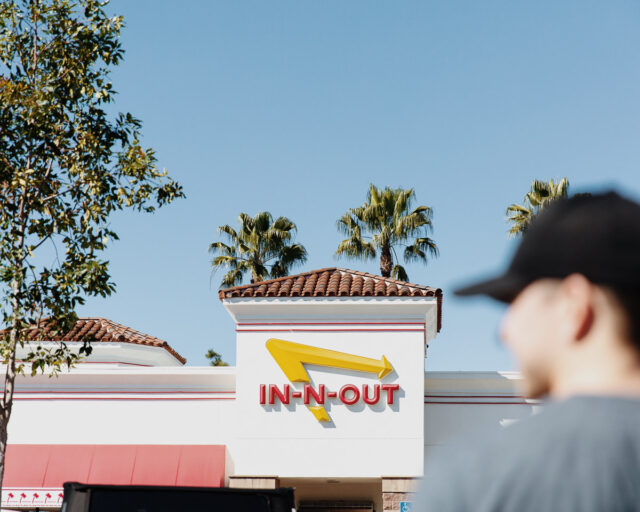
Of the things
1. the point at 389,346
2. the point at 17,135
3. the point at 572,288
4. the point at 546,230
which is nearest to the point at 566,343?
the point at 572,288

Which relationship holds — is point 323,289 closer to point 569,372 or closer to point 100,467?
point 100,467

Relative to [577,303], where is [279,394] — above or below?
above

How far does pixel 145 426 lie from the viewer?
2438 cm

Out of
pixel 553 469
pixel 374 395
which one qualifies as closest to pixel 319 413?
pixel 374 395

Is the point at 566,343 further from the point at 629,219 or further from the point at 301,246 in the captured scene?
the point at 301,246

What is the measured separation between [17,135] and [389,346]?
34.4ft

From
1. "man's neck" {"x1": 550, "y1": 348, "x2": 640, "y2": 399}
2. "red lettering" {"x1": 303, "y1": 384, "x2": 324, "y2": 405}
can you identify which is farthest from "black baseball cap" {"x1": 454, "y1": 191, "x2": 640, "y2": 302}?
"red lettering" {"x1": 303, "y1": 384, "x2": 324, "y2": 405}

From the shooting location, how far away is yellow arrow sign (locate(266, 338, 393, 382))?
76.6ft

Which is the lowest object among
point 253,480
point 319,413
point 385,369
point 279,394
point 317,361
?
point 253,480

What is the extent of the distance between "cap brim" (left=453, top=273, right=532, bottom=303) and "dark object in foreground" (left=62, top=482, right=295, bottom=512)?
7.34m

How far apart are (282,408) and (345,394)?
1640 mm

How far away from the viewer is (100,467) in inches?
929

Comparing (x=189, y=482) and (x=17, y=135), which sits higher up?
(x=17, y=135)

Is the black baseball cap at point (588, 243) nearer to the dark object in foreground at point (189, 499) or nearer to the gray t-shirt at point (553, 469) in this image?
the gray t-shirt at point (553, 469)
